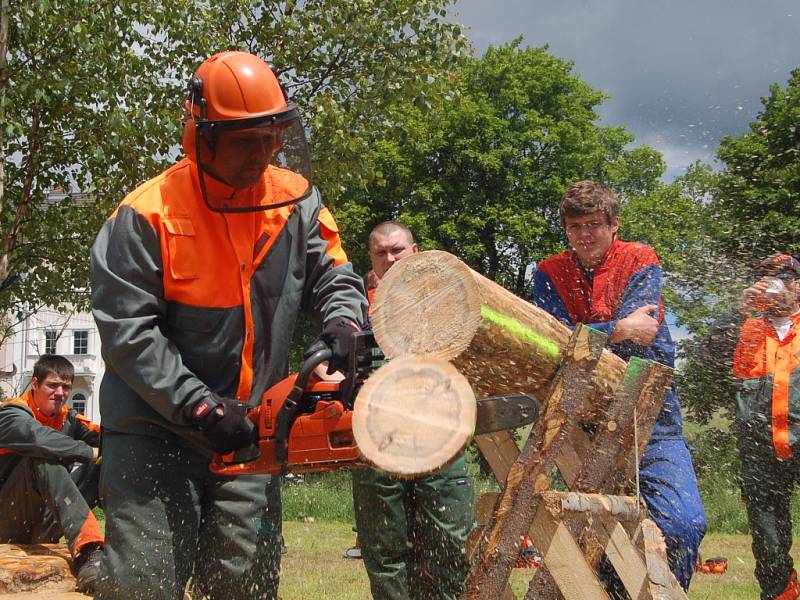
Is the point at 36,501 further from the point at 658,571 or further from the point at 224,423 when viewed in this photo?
the point at 658,571

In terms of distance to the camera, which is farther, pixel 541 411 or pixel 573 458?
pixel 573 458

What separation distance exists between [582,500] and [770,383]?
2946mm

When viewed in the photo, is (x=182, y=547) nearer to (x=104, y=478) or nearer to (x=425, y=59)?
(x=104, y=478)

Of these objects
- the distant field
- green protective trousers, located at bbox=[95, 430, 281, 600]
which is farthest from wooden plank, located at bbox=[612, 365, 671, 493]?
the distant field

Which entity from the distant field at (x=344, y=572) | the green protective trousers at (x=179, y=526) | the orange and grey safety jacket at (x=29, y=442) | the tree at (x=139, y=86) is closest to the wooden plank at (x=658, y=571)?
the green protective trousers at (x=179, y=526)

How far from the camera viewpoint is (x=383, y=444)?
230 cm

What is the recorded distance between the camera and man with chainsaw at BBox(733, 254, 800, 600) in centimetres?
501

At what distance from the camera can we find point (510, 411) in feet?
8.11

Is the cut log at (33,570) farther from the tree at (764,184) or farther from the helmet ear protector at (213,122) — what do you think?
the tree at (764,184)

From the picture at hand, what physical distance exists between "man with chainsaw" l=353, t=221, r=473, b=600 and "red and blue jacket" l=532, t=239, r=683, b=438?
34.0 inches

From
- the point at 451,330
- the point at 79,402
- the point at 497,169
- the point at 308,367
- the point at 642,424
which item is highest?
the point at 497,169

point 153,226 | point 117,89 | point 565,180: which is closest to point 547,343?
point 153,226

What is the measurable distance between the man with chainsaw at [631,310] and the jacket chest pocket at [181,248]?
5.34 feet

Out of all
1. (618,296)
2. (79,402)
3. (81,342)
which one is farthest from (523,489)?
(79,402)
